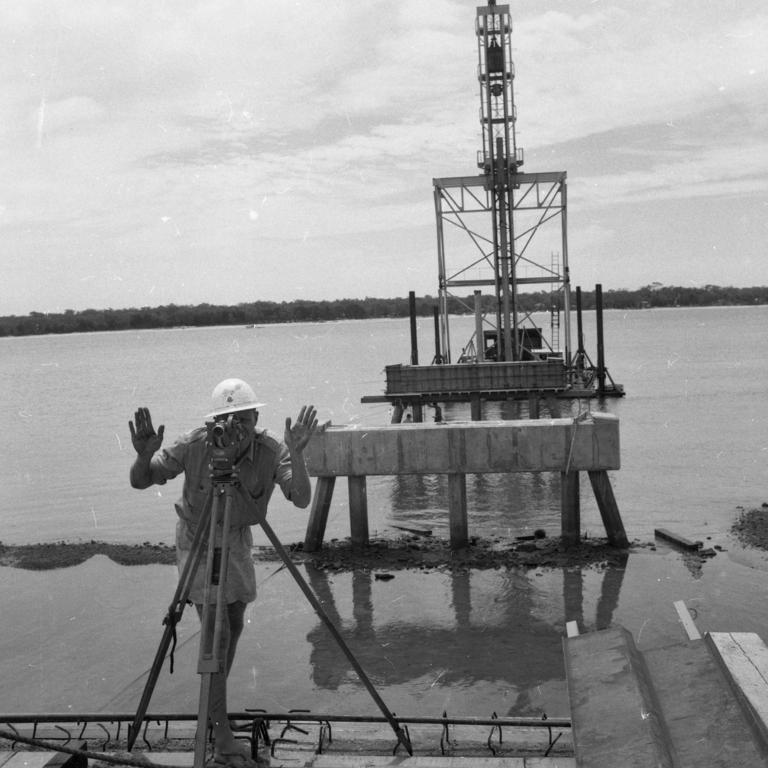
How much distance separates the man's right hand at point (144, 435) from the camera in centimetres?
495

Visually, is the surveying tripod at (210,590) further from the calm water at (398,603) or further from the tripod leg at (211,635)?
the calm water at (398,603)

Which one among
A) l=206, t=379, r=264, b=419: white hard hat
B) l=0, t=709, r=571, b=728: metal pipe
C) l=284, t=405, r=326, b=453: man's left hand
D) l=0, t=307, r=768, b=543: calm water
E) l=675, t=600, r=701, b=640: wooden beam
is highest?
l=206, t=379, r=264, b=419: white hard hat

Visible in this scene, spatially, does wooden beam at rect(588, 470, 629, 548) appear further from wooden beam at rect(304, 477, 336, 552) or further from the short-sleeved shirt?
the short-sleeved shirt

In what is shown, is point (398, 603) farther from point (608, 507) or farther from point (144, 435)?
point (144, 435)

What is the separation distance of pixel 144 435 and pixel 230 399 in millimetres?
520

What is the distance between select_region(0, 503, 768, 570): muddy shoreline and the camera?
12.3 metres

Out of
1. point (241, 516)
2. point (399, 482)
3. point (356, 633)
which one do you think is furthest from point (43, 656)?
point (399, 482)

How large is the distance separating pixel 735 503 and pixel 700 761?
604 inches

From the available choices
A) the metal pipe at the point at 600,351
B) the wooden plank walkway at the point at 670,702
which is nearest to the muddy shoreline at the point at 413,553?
the wooden plank walkway at the point at 670,702

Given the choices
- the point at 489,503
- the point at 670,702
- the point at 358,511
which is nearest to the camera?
the point at 670,702

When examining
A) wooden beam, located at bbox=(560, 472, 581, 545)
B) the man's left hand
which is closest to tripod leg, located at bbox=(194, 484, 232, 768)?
the man's left hand

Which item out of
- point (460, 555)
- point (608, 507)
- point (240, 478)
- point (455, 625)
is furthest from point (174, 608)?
point (608, 507)

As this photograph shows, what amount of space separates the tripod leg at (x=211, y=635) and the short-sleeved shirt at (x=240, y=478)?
0.51ft

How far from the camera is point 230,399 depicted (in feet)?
16.6
